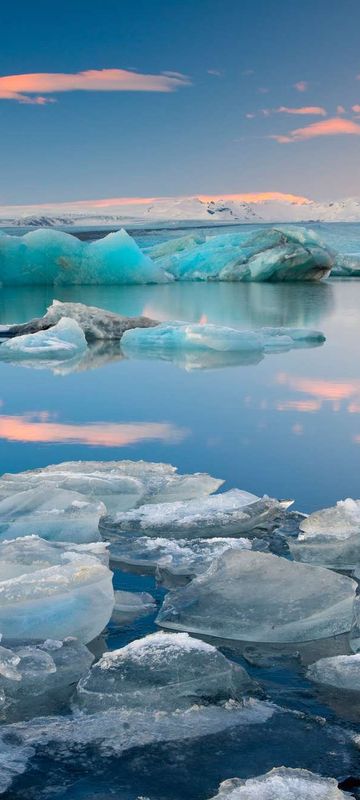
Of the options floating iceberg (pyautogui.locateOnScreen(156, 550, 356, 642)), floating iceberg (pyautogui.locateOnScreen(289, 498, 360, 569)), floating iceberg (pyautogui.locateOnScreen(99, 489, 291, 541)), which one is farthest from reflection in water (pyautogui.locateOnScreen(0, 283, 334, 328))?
floating iceberg (pyautogui.locateOnScreen(156, 550, 356, 642))

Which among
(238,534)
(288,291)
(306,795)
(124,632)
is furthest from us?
(288,291)

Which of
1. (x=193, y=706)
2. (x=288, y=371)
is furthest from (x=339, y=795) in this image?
(x=288, y=371)

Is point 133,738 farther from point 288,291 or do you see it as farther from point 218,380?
point 288,291

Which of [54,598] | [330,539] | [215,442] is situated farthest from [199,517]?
[215,442]

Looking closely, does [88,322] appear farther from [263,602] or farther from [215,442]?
[263,602]

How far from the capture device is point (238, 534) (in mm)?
3416

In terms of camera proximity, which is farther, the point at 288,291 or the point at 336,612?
the point at 288,291

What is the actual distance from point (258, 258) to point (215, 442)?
52.9 feet

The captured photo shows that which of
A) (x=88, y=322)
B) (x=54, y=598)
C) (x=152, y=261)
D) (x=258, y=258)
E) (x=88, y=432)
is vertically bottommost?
(x=88, y=432)

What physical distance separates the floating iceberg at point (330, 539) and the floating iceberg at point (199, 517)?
0.69 feet

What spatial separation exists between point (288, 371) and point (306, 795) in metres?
6.24

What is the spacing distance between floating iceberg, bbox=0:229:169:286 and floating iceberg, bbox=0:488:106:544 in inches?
579

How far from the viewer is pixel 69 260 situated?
18859 millimetres

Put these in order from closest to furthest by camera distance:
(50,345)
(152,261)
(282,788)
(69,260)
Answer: (282,788)
(50,345)
(69,260)
(152,261)
